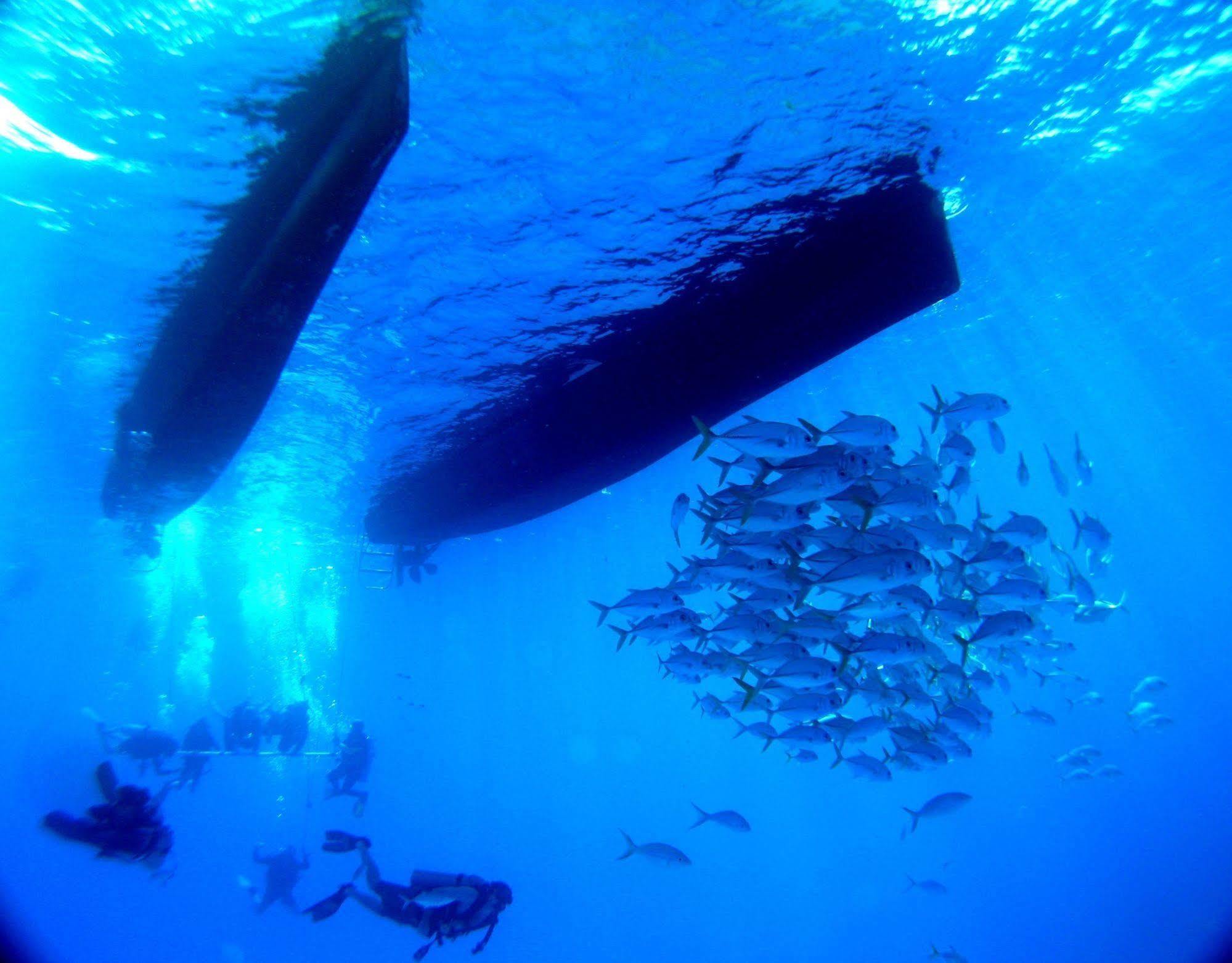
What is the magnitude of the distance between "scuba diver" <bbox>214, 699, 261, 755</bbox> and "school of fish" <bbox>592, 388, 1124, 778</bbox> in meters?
17.9

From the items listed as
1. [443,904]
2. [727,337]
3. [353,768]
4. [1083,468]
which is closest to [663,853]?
[443,904]

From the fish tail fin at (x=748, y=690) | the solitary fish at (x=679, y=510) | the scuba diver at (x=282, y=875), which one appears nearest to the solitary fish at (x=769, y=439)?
the solitary fish at (x=679, y=510)

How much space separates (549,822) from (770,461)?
45.4 m

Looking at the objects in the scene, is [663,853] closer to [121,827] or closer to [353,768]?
[121,827]

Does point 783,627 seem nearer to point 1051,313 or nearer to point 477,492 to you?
point 477,492

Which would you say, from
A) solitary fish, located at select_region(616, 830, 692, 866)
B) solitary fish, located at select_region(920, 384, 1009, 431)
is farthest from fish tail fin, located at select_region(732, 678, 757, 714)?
solitary fish, located at select_region(616, 830, 692, 866)

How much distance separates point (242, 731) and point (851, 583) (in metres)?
21.8

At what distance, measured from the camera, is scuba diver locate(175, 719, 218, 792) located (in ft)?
58.7

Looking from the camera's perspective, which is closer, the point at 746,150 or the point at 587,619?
the point at 746,150

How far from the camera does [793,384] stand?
18.5 m

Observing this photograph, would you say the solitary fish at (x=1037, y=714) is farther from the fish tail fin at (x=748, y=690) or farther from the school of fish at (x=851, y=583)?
the fish tail fin at (x=748, y=690)

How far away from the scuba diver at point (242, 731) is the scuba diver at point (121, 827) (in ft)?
33.7

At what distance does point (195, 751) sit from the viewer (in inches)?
723

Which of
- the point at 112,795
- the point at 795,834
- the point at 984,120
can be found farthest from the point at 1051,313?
the point at 795,834
